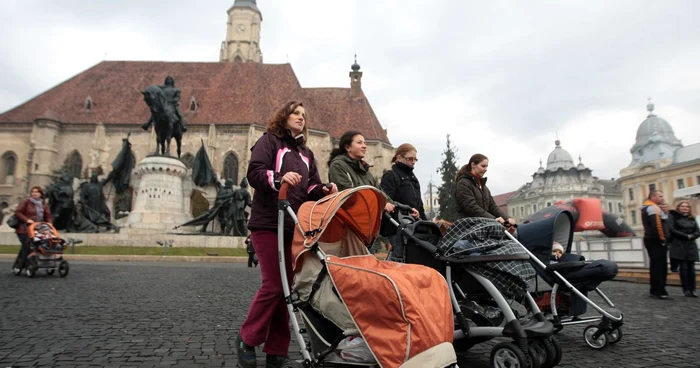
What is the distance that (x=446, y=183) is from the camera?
34.6 metres

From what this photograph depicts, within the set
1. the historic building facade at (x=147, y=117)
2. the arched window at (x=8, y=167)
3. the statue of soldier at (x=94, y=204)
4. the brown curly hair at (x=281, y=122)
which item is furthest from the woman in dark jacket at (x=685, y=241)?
the arched window at (x=8, y=167)

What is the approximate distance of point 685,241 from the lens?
6.96 metres

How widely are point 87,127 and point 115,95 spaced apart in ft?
13.0

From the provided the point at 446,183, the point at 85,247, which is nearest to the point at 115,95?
the point at 85,247

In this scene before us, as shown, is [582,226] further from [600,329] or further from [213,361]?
[213,361]

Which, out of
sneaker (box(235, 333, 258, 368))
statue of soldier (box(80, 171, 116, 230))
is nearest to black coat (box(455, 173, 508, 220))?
sneaker (box(235, 333, 258, 368))

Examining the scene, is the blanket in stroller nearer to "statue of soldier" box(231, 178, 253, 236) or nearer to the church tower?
"statue of soldier" box(231, 178, 253, 236)

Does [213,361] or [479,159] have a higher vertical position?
[479,159]

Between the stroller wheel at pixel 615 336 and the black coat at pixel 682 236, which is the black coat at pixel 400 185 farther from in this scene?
the black coat at pixel 682 236

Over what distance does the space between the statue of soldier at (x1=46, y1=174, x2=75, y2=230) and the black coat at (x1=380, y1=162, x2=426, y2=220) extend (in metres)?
18.0

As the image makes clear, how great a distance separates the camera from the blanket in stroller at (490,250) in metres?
2.83

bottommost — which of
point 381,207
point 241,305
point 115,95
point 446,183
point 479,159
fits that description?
point 241,305

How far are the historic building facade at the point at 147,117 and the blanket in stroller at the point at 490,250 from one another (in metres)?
33.0

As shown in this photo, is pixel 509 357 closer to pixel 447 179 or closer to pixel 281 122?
pixel 281 122
